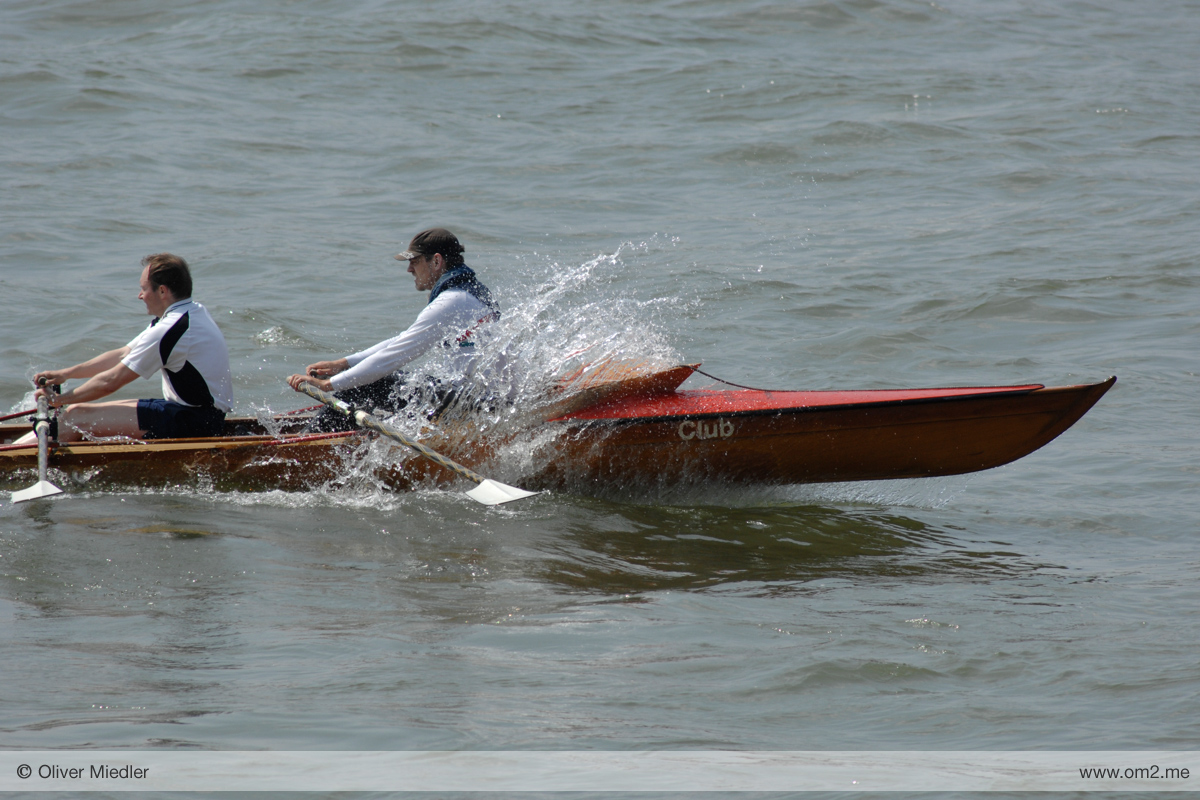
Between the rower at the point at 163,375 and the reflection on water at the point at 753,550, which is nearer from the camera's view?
the reflection on water at the point at 753,550

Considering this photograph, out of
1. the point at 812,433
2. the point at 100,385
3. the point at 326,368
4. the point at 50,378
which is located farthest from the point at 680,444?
the point at 50,378

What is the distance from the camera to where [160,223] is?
13250 mm

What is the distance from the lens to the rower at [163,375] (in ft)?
19.9

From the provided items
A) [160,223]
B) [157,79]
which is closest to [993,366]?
[160,223]

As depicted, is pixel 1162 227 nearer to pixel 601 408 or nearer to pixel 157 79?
pixel 601 408

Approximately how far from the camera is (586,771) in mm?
3348

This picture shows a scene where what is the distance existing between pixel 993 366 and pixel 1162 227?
501 cm

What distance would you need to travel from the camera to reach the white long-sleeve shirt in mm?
6258

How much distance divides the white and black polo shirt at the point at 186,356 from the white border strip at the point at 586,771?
3071 millimetres

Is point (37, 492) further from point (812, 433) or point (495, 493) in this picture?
point (812, 433)

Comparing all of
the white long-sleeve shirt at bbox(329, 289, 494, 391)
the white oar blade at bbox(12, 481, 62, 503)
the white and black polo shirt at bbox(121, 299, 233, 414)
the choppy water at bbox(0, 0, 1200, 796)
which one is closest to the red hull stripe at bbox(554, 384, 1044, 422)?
the choppy water at bbox(0, 0, 1200, 796)

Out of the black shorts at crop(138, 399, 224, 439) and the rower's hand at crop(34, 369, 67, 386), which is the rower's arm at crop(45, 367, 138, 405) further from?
the black shorts at crop(138, 399, 224, 439)

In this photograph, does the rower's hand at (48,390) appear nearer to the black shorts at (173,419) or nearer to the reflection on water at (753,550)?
the black shorts at (173,419)

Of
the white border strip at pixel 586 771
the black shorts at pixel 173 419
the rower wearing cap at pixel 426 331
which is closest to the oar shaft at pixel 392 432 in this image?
the rower wearing cap at pixel 426 331
